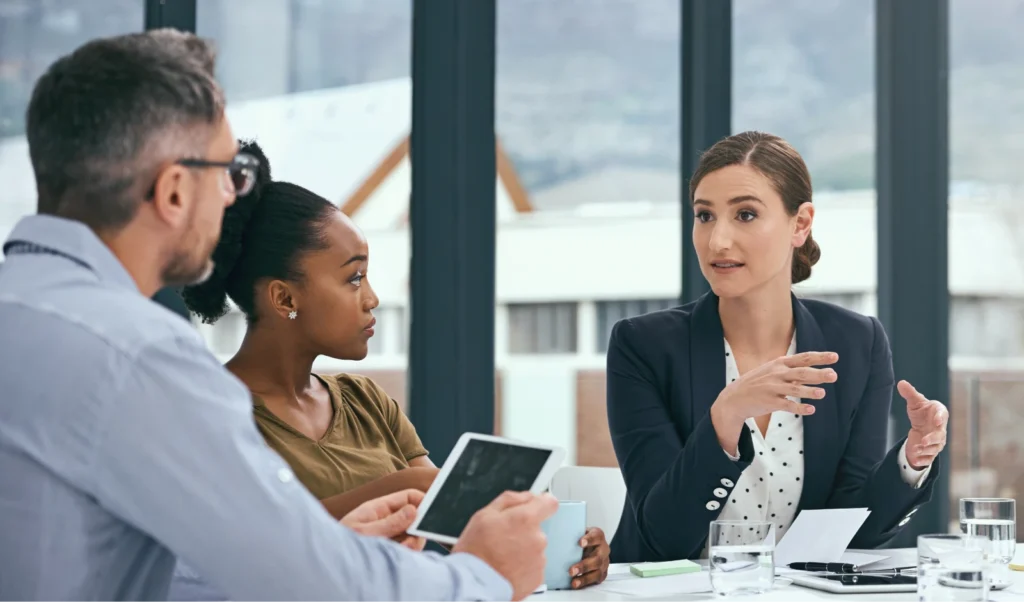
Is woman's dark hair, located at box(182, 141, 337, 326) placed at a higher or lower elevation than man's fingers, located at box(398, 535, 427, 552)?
higher

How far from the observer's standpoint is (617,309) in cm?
385

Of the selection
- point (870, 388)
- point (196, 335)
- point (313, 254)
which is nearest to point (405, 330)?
point (313, 254)

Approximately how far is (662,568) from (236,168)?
3.40 ft

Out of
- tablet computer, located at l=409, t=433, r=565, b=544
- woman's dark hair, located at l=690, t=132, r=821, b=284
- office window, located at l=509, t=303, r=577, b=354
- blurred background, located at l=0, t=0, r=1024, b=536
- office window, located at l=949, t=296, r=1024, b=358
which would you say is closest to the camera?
tablet computer, located at l=409, t=433, r=565, b=544

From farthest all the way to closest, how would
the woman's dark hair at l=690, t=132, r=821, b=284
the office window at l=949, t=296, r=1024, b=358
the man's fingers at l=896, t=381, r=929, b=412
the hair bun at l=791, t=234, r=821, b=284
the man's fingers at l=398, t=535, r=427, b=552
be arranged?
the office window at l=949, t=296, r=1024, b=358
the hair bun at l=791, t=234, r=821, b=284
the woman's dark hair at l=690, t=132, r=821, b=284
the man's fingers at l=896, t=381, r=929, b=412
the man's fingers at l=398, t=535, r=427, b=552

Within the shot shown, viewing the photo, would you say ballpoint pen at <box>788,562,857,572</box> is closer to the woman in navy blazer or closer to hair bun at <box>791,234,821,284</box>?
the woman in navy blazer

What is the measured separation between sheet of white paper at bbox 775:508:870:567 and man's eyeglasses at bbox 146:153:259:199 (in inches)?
44.2

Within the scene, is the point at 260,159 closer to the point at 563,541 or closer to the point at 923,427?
the point at 563,541

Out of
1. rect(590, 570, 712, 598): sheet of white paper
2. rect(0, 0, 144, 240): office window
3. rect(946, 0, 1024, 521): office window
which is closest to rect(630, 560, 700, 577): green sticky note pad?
rect(590, 570, 712, 598): sheet of white paper

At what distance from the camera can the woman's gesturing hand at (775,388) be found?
72.9 inches

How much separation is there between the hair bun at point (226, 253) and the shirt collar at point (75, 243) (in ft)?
2.81

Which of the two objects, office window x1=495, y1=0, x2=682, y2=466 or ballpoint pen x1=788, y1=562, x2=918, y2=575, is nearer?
ballpoint pen x1=788, y1=562, x2=918, y2=575

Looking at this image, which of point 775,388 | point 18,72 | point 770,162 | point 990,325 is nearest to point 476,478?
point 775,388

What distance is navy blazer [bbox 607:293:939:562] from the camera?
2107mm
